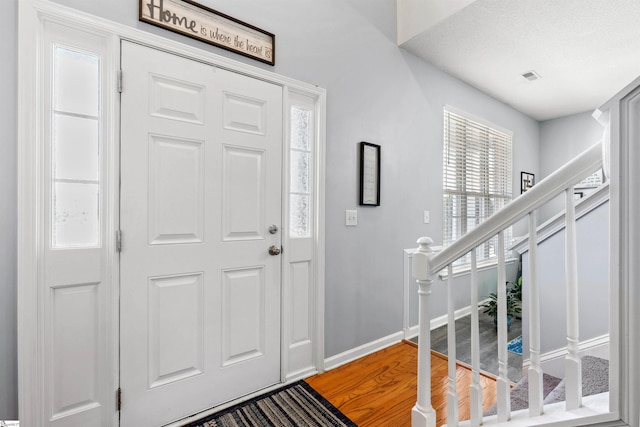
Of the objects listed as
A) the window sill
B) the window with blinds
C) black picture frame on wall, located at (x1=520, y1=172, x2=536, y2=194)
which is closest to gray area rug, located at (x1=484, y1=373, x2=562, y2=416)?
the window sill

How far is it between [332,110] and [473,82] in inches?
77.0

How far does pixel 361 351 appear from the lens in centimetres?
230

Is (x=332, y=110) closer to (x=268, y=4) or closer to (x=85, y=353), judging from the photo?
(x=268, y=4)

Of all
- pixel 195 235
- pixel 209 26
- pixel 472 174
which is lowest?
pixel 195 235

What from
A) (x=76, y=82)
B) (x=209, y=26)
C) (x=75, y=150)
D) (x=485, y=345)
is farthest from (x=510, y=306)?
(x=76, y=82)

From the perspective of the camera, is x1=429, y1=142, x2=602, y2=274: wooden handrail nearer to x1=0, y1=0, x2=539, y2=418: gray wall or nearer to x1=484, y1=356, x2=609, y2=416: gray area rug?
x1=484, y1=356, x2=609, y2=416: gray area rug

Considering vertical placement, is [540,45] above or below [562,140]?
above

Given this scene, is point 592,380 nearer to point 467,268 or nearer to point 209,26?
point 467,268

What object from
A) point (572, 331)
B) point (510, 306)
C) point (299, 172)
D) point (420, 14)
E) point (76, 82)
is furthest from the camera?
point (510, 306)

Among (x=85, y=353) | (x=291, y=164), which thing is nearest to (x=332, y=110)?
(x=291, y=164)

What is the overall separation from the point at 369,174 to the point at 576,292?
5.11ft

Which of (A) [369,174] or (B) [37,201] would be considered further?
(A) [369,174]

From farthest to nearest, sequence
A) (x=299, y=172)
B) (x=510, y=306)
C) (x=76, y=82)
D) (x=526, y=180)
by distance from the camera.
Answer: (x=526, y=180)
(x=510, y=306)
(x=299, y=172)
(x=76, y=82)

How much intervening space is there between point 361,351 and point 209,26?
90.9 inches
